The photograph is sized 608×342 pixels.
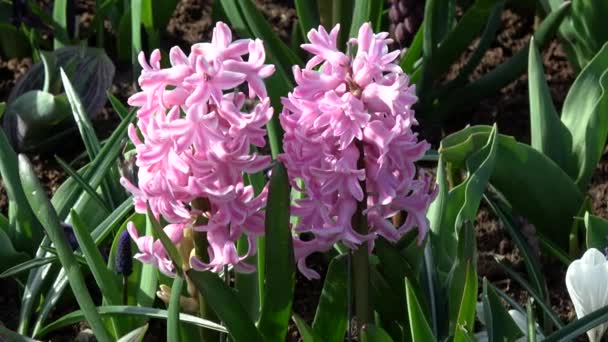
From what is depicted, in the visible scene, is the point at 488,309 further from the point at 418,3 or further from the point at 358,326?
the point at 418,3

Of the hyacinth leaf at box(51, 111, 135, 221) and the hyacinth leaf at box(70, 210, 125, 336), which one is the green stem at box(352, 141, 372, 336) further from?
the hyacinth leaf at box(51, 111, 135, 221)

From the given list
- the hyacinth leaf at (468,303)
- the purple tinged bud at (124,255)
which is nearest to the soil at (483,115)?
the purple tinged bud at (124,255)

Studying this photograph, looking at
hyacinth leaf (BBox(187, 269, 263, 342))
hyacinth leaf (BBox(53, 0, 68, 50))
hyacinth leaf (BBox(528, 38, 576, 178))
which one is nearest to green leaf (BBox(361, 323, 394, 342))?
hyacinth leaf (BBox(187, 269, 263, 342))

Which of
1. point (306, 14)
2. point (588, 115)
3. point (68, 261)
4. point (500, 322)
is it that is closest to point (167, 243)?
point (68, 261)

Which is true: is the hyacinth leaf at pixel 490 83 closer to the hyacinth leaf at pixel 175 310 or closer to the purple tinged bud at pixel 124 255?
the purple tinged bud at pixel 124 255

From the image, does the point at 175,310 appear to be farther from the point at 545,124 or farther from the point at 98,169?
the point at 545,124

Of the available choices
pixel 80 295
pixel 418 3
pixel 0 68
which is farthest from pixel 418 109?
pixel 80 295

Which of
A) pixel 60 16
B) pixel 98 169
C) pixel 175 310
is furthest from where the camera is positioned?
pixel 60 16

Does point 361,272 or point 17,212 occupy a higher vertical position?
point 361,272
